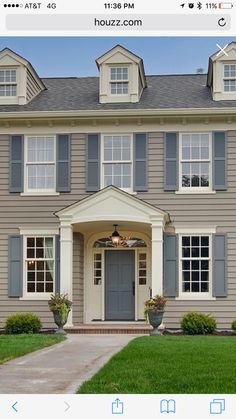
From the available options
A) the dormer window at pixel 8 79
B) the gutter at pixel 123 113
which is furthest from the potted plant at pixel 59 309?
the dormer window at pixel 8 79

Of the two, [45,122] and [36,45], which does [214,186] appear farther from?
[36,45]

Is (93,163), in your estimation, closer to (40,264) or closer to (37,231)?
(37,231)

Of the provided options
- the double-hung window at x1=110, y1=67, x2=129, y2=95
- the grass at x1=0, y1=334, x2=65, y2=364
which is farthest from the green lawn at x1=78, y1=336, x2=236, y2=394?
the double-hung window at x1=110, y1=67, x2=129, y2=95

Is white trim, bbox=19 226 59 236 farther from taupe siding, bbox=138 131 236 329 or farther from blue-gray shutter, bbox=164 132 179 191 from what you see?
blue-gray shutter, bbox=164 132 179 191

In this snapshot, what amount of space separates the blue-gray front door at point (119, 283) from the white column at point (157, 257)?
1457mm

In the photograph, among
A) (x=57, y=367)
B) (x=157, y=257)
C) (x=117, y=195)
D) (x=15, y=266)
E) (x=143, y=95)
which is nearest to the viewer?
(x=57, y=367)

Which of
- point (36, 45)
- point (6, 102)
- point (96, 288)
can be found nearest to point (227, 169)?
point (96, 288)

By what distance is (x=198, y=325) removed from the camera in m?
12.7

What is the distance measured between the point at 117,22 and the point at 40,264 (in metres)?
11.3

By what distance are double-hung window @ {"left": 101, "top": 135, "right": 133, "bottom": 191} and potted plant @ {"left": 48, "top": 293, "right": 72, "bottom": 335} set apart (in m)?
2.60

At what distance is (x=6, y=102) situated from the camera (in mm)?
14523

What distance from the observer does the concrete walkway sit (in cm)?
514

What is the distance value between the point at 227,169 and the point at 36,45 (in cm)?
1082
